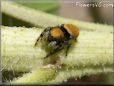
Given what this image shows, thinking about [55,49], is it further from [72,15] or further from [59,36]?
[72,15]

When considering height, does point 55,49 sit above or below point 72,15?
below

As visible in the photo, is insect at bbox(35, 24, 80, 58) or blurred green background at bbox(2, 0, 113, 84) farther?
blurred green background at bbox(2, 0, 113, 84)

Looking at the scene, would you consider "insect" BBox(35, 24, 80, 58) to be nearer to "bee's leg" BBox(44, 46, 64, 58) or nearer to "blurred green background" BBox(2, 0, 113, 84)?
"bee's leg" BBox(44, 46, 64, 58)

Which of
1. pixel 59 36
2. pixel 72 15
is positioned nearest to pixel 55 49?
pixel 59 36

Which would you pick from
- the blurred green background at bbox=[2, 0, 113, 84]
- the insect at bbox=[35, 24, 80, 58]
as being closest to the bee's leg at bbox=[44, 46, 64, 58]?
the insect at bbox=[35, 24, 80, 58]

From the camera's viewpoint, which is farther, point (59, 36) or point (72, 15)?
point (72, 15)

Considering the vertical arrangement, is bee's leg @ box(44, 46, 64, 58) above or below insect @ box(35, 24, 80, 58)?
below

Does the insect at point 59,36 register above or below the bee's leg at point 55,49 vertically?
above

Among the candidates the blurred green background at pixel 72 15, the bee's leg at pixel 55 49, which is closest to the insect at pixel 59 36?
the bee's leg at pixel 55 49

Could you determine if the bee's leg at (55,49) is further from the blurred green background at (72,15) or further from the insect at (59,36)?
the blurred green background at (72,15)
